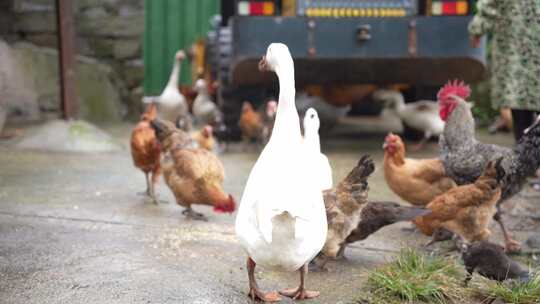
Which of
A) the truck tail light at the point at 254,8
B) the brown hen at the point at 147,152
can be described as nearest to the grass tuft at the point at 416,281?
the brown hen at the point at 147,152

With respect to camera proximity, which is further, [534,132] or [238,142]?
[238,142]

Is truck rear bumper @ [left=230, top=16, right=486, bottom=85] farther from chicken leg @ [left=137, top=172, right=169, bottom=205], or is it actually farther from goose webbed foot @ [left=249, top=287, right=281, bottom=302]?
goose webbed foot @ [left=249, top=287, right=281, bottom=302]

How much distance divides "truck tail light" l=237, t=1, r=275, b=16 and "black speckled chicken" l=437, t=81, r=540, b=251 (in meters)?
2.77

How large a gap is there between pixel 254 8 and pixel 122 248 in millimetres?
3868

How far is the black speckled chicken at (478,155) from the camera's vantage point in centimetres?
492

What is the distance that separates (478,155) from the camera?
5098 millimetres

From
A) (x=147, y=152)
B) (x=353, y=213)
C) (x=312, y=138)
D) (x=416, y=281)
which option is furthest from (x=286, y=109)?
(x=147, y=152)

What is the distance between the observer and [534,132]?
16.3 feet

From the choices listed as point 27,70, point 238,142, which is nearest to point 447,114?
point 238,142

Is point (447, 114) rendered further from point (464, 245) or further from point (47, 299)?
point (47, 299)

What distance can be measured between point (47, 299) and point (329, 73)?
5015 millimetres

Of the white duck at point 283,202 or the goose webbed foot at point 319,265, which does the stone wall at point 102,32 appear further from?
the white duck at point 283,202

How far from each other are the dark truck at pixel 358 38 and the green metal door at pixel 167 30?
176 inches

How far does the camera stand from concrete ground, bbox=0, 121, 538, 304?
3.76 meters
